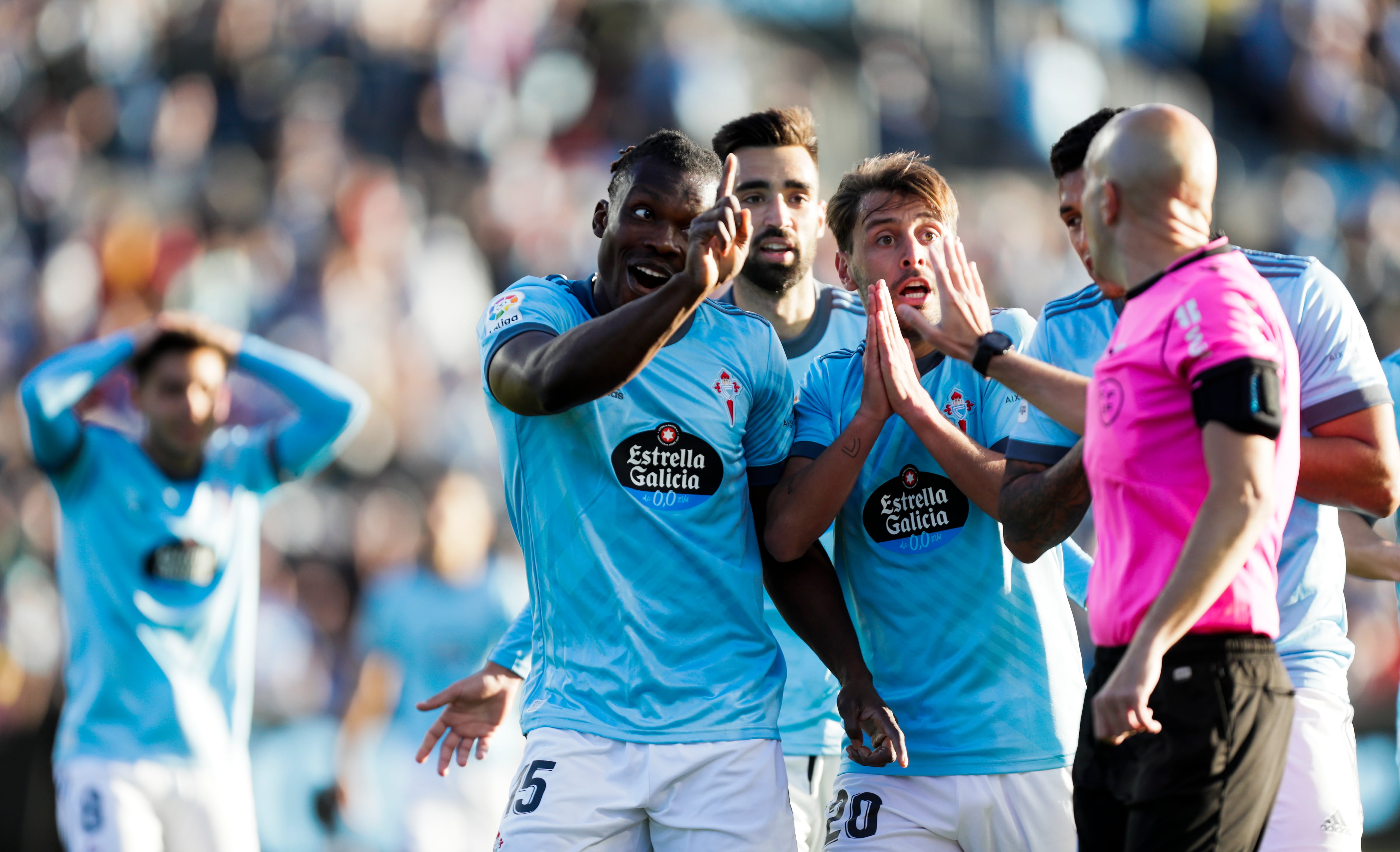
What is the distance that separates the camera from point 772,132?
5.38 m

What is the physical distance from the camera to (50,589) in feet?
32.8

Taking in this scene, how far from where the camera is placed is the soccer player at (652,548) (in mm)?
3227

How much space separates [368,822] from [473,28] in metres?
8.93

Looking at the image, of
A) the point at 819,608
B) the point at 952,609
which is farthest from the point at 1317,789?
the point at 819,608

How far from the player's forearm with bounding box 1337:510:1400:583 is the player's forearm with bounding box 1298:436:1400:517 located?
3.58 ft

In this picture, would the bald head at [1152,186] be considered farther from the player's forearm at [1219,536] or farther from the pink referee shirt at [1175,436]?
the player's forearm at [1219,536]

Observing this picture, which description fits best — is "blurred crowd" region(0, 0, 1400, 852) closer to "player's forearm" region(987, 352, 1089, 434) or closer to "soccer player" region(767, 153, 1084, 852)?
"soccer player" region(767, 153, 1084, 852)

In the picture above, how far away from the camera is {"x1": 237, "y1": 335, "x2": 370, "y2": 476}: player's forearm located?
652 centimetres

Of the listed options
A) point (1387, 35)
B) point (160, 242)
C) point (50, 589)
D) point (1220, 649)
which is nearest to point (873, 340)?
point (1220, 649)

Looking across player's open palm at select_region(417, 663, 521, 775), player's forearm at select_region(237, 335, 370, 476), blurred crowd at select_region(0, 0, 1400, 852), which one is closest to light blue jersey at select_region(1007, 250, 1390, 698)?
player's open palm at select_region(417, 663, 521, 775)

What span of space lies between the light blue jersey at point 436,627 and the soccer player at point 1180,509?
17.1ft

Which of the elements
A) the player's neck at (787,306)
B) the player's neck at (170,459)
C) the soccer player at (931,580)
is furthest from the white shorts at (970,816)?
the player's neck at (170,459)

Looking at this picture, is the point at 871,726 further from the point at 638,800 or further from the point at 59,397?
the point at 59,397

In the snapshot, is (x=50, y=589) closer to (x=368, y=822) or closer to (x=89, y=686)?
(x=368, y=822)
